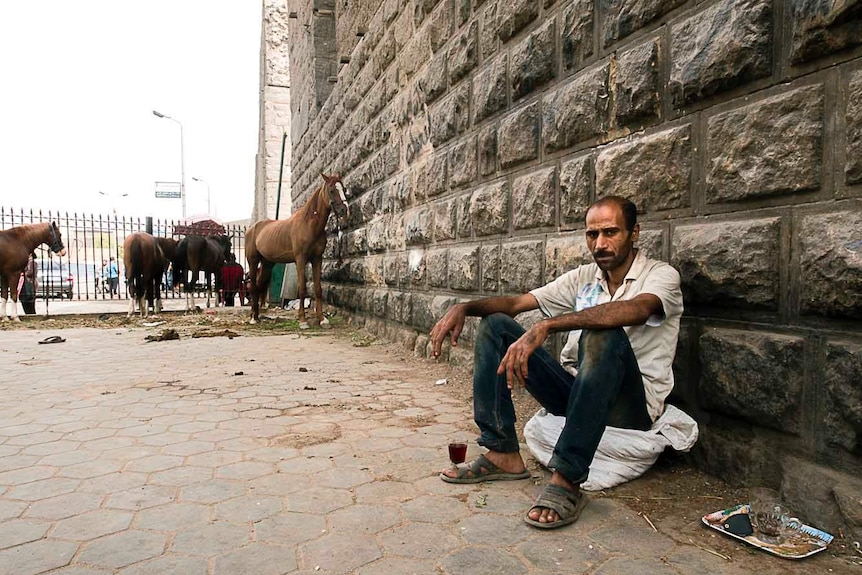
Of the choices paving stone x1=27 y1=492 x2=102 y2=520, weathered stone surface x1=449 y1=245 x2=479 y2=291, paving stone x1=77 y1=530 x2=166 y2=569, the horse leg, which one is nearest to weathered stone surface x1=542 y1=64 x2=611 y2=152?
weathered stone surface x1=449 y1=245 x2=479 y2=291

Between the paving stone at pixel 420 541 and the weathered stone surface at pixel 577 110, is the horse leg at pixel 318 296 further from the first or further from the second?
the paving stone at pixel 420 541

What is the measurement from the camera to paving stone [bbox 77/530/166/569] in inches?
76.9

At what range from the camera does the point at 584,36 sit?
3357mm

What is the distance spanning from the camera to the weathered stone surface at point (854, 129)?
193cm

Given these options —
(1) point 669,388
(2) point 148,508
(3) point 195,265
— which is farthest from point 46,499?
(3) point 195,265

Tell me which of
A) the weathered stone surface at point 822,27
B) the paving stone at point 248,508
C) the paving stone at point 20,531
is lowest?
the paving stone at point 248,508

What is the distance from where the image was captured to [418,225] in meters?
5.98

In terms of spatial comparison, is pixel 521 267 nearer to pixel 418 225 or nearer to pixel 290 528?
pixel 418 225

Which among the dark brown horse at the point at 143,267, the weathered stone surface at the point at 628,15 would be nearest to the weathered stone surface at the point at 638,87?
the weathered stone surface at the point at 628,15

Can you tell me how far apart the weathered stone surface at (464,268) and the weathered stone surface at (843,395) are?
9.56 ft

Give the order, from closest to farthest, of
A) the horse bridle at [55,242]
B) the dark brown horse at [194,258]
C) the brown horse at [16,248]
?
the brown horse at [16,248], the horse bridle at [55,242], the dark brown horse at [194,258]

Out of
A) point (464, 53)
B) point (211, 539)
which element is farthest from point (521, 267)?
point (211, 539)

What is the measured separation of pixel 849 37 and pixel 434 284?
404 cm

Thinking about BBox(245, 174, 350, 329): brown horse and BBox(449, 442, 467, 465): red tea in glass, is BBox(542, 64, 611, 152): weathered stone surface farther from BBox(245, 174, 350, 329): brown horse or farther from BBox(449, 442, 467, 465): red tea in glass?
BBox(245, 174, 350, 329): brown horse
